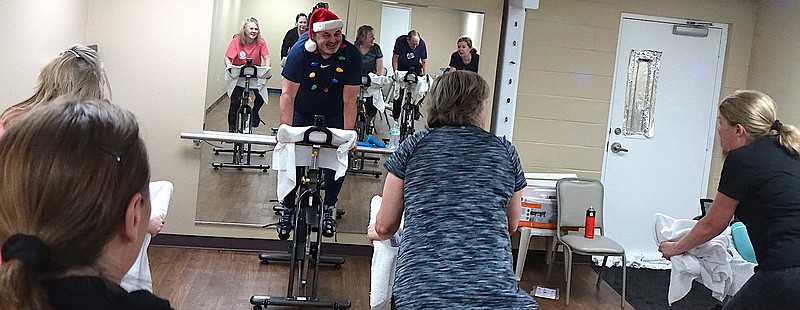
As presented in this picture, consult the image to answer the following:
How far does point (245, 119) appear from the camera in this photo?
5.73m

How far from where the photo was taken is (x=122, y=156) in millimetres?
1150

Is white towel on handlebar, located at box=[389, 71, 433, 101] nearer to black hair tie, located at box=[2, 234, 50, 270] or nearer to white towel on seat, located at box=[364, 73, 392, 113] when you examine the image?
white towel on seat, located at box=[364, 73, 392, 113]

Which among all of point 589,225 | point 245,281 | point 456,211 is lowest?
point 245,281

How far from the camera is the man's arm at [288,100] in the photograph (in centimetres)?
501

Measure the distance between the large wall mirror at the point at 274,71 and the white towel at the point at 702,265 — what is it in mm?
2367

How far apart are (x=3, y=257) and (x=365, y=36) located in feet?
15.8

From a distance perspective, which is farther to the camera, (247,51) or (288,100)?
(247,51)

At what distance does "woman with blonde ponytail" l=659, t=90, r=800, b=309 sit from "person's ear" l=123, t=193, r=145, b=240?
230 cm

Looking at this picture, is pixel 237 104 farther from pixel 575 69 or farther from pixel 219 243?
pixel 575 69

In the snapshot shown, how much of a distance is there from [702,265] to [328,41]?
2337mm

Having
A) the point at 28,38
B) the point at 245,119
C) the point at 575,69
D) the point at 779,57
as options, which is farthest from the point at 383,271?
the point at 779,57

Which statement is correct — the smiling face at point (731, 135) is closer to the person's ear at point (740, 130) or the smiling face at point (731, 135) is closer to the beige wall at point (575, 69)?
the person's ear at point (740, 130)

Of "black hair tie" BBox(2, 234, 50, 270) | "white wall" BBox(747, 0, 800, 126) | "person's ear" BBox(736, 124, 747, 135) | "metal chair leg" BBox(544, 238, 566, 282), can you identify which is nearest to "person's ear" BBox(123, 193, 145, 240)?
"black hair tie" BBox(2, 234, 50, 270)

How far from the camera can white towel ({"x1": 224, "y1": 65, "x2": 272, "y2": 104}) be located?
5.62 m
